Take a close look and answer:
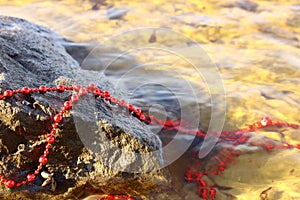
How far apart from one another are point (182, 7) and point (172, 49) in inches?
50.7

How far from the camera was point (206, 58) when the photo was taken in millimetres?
4594

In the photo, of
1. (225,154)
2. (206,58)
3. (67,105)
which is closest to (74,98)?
(67,105)

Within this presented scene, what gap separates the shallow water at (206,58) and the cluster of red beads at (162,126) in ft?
0.27

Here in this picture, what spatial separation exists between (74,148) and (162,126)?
1.00 metres

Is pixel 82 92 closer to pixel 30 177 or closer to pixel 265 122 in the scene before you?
pixel 30 177

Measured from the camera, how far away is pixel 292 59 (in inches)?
177

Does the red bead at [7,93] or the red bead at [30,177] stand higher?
the red bead at [7,93]

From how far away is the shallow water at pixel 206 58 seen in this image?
10.3 ft

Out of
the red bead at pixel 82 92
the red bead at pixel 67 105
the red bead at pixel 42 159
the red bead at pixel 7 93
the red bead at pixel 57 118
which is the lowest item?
the red bead at pixel 42 159

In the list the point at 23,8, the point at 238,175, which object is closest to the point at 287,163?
the point at 238,175

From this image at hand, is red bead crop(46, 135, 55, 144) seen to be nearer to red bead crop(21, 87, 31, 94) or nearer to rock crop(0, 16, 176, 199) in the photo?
rock crop(0, 16, 176, 199)

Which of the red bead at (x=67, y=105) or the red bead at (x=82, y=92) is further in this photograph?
the red bead at (x=82, y=92)

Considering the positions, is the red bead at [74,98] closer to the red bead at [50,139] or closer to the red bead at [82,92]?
the red bead at [82,92]

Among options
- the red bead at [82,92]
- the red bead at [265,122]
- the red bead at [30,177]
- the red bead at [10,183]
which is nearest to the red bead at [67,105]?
the red bead at [82,92]
